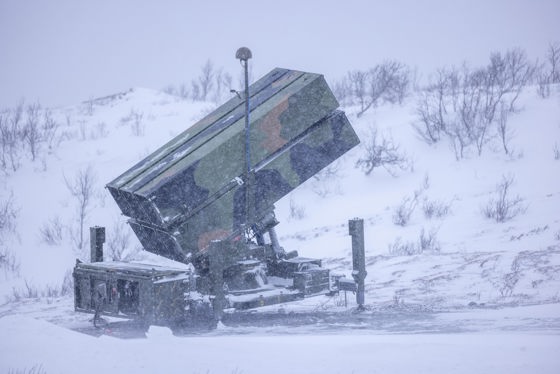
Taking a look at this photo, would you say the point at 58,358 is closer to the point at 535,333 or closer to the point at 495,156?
the point at 535,333

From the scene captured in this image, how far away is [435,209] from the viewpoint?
1520cm

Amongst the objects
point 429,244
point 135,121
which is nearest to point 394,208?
point 429,244

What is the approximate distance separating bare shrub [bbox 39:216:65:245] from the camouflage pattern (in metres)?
10.2

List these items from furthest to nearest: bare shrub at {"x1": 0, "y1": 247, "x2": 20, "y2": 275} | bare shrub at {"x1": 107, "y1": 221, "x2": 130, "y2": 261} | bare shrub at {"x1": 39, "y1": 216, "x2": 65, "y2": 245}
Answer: bare shrub at {"x1": 39, "y1": 216, "x2": 65, "y2": 245}
bare shrub at {"x1": 107, "y1": 221, "x2": 130, "y2": 261}
bare shrub at {"x1": 0, "y1": 247, "x2": 20, "y2": 275}

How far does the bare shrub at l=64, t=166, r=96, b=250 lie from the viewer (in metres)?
16.3

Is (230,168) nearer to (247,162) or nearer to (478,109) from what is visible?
(247,162)

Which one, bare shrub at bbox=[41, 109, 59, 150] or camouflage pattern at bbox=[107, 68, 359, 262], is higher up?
bare shrub at bbox=[41, 109, 59, 150]

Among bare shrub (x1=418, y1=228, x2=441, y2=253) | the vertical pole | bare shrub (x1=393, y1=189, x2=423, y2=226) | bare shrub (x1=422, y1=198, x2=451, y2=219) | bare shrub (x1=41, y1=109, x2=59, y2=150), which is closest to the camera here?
the vertical pole

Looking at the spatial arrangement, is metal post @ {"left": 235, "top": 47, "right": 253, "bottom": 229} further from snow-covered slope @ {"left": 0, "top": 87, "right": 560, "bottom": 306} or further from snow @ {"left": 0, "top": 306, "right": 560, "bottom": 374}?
snow-covered slope @ {"left": 0, "top": 87, "right": 560, "bottom": 306}

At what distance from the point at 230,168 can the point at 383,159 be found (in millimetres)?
14194

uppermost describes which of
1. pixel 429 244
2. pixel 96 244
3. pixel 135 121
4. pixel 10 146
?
pixel 135 121

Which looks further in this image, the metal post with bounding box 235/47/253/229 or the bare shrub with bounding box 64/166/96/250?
the bare shrub with bounding box 64/166/96/250

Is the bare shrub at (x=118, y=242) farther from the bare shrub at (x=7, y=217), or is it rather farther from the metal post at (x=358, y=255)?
the metal post at (x=358, y=255)

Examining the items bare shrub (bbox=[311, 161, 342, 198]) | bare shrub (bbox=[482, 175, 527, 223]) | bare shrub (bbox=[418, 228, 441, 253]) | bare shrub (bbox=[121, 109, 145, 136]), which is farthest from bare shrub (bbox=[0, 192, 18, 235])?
bare shrub (bbox=[482, 175, 527, 223])
